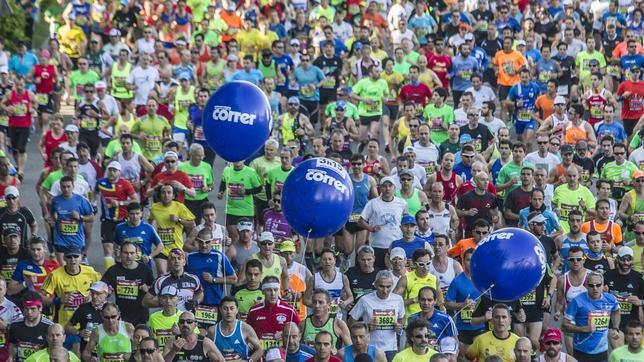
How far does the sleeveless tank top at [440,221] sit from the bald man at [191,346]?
4.31 meters

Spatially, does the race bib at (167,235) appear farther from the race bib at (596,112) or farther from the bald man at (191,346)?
the race bib at (596,112)

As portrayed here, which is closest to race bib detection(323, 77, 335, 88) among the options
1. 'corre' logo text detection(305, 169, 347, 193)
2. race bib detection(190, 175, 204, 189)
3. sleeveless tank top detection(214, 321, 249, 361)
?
race bib detection(190, 175, 204, 189)

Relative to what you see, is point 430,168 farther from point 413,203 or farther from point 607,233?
point 607,233

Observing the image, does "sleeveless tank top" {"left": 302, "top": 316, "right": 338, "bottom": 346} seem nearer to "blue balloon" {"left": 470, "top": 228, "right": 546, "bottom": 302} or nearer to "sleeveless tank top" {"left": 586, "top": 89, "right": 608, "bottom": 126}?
"blue balloon" {"left": 470, "top": 228, "right": 546, "bottom": 302}

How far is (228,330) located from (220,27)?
1449 centimetres

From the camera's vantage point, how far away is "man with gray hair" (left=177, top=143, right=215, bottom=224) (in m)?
19.6

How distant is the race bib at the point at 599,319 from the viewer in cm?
1582

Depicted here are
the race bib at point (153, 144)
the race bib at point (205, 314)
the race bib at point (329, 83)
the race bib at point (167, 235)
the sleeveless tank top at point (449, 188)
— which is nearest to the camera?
the race bib at point (205, 314)

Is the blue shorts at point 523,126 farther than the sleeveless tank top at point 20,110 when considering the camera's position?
Yes

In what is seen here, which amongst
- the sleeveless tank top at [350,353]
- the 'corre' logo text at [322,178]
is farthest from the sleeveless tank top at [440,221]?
the 'corre' logo text at [322,178]

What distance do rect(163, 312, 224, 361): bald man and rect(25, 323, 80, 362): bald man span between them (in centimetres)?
93

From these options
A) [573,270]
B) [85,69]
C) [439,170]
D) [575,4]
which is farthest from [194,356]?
[575,4]

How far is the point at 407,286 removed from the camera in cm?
1614

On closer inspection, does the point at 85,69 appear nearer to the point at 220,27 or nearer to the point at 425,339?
the point at 220,27
